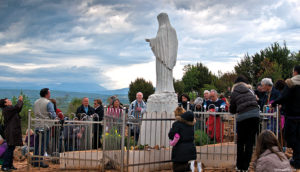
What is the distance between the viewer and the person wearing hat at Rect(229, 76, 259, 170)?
5754 mm

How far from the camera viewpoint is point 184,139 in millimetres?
5828

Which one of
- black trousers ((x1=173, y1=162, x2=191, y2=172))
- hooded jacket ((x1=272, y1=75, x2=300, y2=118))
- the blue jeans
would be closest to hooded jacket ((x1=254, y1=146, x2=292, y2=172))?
black trousers ((x1=173, y1=162, x2=191, y2=172))

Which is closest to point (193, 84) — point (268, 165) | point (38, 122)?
point (38, 122)

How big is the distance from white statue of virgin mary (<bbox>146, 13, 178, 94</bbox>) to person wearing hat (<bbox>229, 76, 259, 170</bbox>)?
2.99 m

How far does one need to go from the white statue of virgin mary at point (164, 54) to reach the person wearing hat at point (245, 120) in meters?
2.99

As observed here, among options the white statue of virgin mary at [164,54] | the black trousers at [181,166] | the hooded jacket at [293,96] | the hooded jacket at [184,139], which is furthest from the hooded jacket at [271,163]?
the white statue of virgin mary at [164,54]

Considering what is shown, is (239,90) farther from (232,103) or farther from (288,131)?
(288,131)

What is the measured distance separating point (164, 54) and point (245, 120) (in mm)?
3469

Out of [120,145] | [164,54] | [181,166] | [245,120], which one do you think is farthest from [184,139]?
[164,54]

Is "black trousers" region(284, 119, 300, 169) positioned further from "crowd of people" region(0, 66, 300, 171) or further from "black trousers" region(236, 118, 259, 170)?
"black trousers" region(236, 118, 259, 170)

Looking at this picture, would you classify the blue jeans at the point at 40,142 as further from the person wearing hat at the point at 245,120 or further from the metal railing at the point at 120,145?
the person wearing hat at the point at 245,120

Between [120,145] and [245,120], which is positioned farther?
[120,145]

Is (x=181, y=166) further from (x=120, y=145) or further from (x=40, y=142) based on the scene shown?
(x=40, y=142)

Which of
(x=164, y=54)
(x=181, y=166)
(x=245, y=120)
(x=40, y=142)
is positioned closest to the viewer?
(x=245, y=120)
